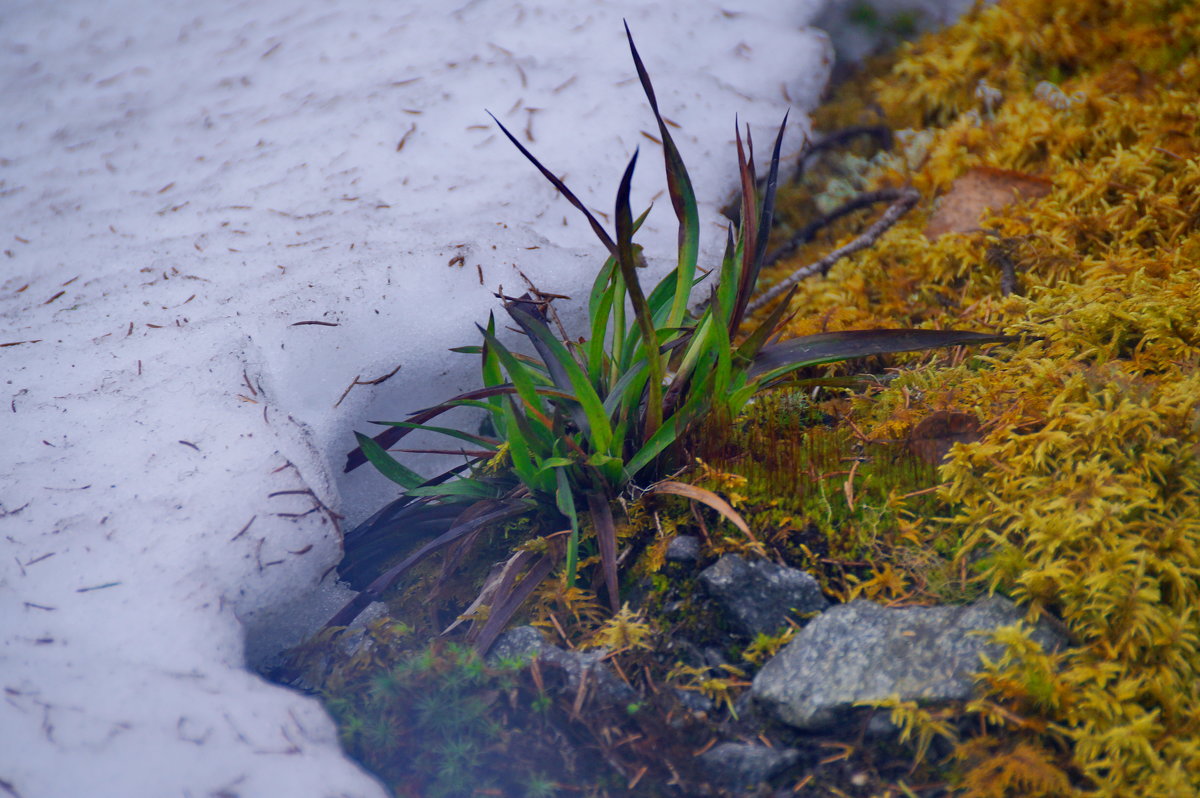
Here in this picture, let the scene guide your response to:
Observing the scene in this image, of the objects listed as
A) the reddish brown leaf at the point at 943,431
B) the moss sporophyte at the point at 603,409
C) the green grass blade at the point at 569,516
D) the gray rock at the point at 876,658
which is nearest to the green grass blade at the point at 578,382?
the moss sporophyte at the point at 603,409

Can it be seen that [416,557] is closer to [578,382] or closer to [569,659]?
[569,659]

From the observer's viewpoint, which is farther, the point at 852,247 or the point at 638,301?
the point at 852,247

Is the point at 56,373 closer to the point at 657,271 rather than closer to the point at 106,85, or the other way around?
the point at 657,271

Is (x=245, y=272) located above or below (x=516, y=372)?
above

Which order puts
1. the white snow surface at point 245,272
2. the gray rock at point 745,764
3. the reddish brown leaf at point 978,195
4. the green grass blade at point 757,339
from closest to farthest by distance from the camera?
the gray rock at point 745,764 → the white snow surface at point 245,272 → the green grass blade at point 757,339 → the reddish brown leaf at point 978,195

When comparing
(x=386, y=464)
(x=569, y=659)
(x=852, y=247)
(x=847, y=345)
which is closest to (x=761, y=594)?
(x=569, y=659)

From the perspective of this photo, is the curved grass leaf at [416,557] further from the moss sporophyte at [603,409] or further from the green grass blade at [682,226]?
the green grass blade at [682,226]
